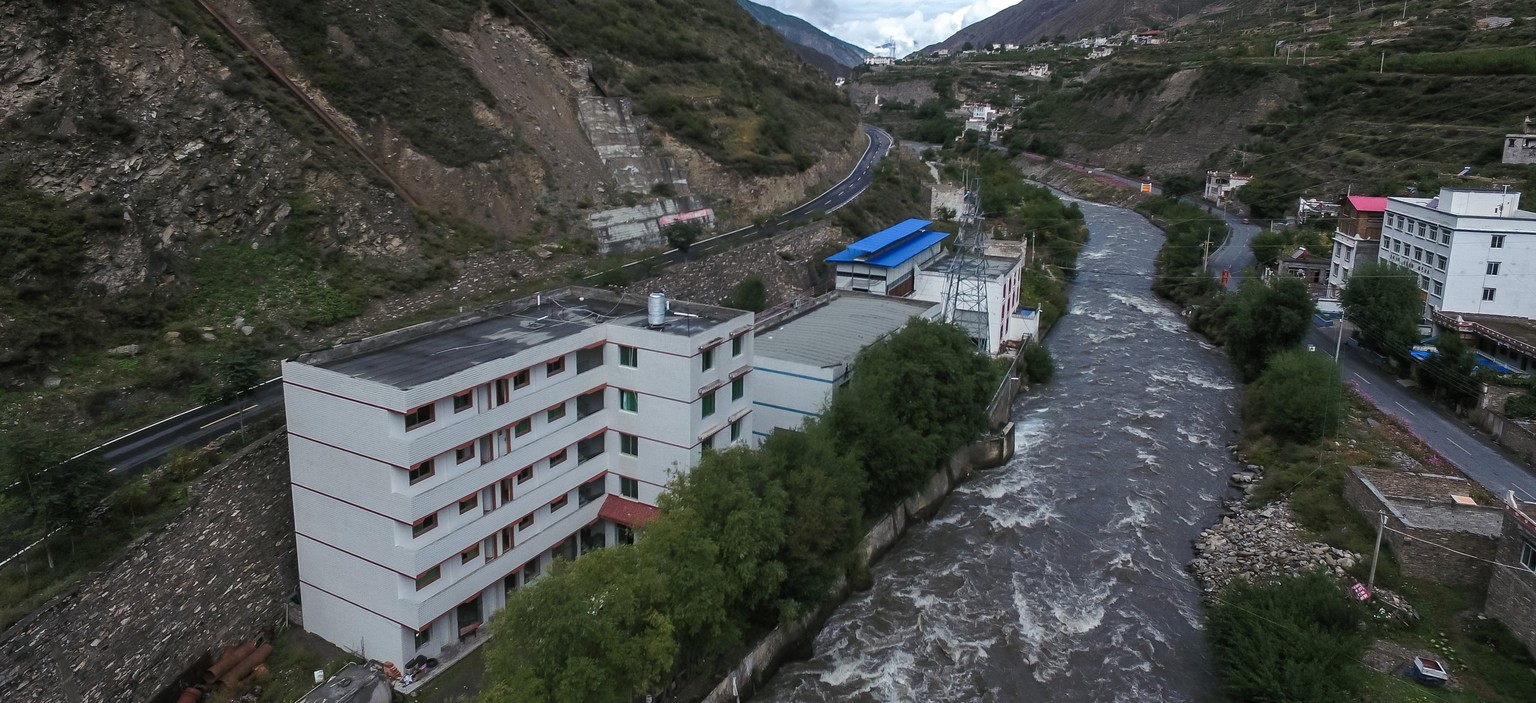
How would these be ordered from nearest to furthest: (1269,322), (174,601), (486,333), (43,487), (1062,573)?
(43,487)
(174,601)
(486,333)
(1062,573)
(1269,322)

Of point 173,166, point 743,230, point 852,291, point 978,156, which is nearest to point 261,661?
point 173,166

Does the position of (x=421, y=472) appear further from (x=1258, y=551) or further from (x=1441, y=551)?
(x=1441, y=551)

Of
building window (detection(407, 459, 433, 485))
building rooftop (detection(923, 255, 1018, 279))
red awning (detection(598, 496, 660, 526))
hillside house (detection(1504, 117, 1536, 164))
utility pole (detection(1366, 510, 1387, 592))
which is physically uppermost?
hillside house (detection(1504, 117, 1536, 164))

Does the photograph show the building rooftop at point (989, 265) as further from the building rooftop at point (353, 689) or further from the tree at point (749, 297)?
the building rooftop at point (353, 689)

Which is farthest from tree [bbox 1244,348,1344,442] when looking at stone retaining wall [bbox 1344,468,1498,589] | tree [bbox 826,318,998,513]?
tree [bbox 826,318,998,513]

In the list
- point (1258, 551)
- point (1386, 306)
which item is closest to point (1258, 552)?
point (1258, 551)

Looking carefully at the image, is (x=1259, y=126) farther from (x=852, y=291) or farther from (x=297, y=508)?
(x=297, y=508)

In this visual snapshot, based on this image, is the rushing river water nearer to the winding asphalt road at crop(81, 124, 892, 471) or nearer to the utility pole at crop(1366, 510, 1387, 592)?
the utility pole at crop(1366, 510, 1387, 592)
